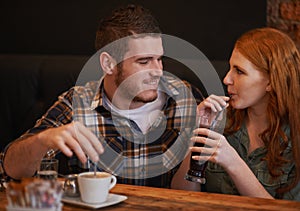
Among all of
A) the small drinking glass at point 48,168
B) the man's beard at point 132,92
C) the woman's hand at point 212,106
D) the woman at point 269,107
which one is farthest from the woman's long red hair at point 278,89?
the small drinking glass at point 48,168

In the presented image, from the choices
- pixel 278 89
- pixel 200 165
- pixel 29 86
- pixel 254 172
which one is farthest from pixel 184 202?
pixel 29 86

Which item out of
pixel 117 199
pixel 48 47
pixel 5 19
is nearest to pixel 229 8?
pixel 48 47

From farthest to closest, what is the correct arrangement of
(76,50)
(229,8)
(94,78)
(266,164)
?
(76,50) → (229,8) → (94,78) → (266,164)

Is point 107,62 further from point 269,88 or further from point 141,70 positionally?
point 269,88

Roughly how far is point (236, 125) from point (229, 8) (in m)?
1.00

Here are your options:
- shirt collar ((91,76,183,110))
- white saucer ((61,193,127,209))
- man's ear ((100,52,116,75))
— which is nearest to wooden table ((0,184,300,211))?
white saucer ((61,193,127,209))

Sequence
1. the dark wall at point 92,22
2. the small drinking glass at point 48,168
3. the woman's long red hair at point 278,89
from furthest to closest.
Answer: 1. the dark wall at point 92,22
2. the woman's long red hair at point 278,89
3. the small drinking glass at point 48,168

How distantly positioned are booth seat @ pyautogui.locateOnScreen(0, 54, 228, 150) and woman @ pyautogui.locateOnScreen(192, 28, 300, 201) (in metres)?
0.74

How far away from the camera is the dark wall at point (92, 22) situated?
2.91 metres

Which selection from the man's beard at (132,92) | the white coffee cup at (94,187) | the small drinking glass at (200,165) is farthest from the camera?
the man's beard at (132,92)

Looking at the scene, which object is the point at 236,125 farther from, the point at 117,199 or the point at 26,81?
the point at 26,81

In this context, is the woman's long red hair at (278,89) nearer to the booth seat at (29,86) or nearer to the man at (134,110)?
the man at (134,110)

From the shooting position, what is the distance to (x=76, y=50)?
323cm

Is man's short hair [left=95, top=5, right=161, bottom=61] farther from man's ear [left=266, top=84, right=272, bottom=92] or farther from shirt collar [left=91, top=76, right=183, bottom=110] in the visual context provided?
man's ear [left=266, top=84, right=272, bottom=92]
